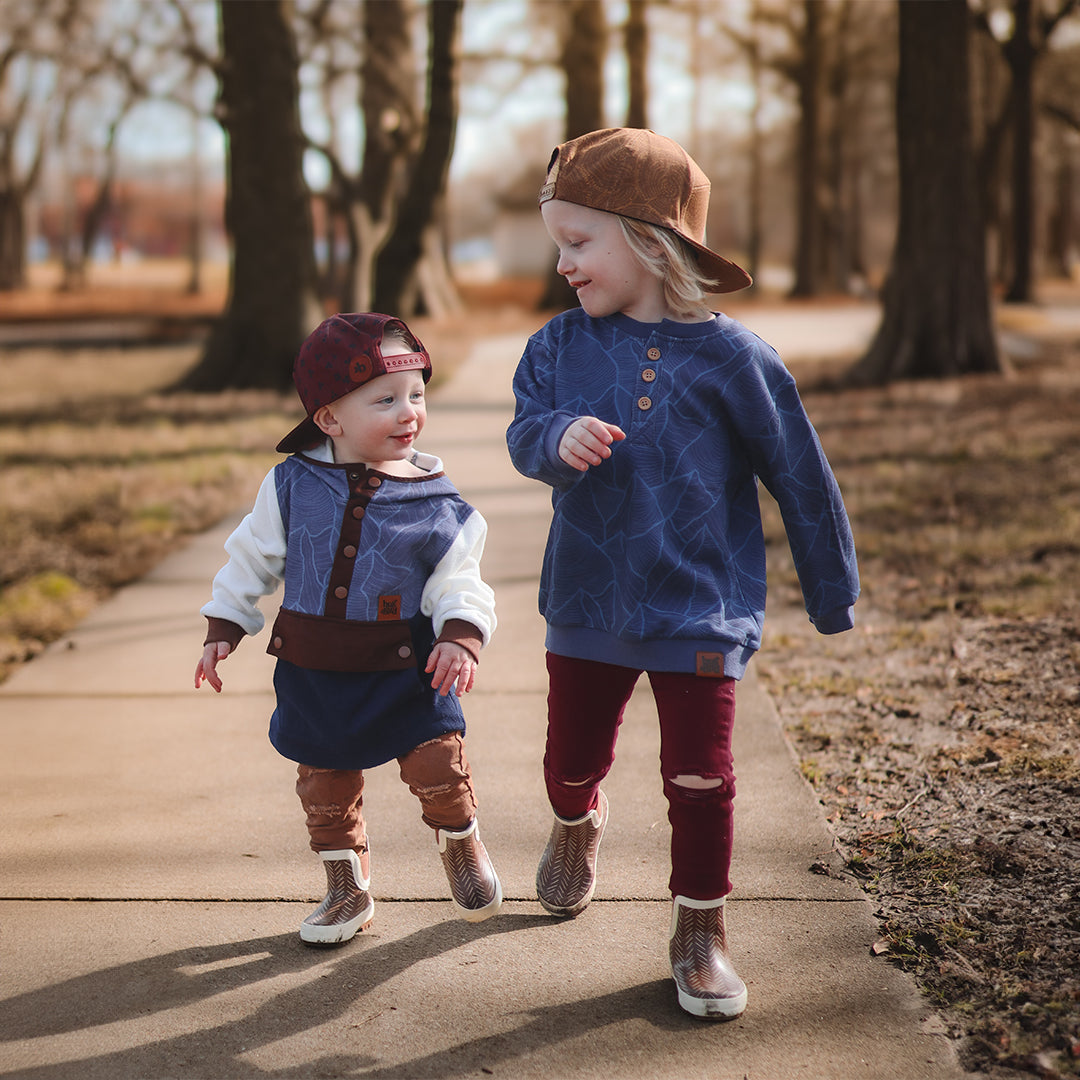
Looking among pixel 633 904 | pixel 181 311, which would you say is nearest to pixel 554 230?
pixel 633 904

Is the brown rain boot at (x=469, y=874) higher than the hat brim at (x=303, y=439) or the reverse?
the reverse

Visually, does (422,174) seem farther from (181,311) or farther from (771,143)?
(771,143)

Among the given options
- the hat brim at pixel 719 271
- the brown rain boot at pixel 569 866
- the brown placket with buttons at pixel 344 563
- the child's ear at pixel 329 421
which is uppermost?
the hat brim at pixel 719 271

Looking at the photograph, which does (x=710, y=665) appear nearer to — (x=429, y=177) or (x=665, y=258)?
(x=665, y=258)

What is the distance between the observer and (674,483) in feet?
8.59

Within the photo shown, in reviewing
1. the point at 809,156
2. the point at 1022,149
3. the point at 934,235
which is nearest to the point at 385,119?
the point at 934,235

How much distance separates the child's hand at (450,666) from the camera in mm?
2582

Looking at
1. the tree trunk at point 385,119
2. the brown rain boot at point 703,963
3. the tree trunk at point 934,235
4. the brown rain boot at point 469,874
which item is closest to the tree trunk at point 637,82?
the tree trunk at point 385,119

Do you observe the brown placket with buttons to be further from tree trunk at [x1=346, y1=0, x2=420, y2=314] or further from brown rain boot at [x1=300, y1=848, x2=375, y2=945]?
tree trunk at [x1=346, y1=0, x2=420, y2=314]

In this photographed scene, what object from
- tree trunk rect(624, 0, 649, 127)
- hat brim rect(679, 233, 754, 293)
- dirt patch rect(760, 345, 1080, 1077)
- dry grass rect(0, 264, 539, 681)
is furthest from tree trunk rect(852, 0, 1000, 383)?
tree trunk rect(624, 0, 649, 127)

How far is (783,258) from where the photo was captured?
269 feet

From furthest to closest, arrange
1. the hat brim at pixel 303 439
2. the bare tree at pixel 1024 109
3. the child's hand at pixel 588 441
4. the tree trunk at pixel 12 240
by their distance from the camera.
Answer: the tree trunk at pixel 12 240
the bare tree at pixel 1024 109
the hat brim at pixel 303 439
the child's hand at pixel 588 441

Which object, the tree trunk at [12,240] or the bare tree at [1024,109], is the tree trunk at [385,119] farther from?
the tree trunk at [12,240]

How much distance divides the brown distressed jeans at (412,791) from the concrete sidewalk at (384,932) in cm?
24
